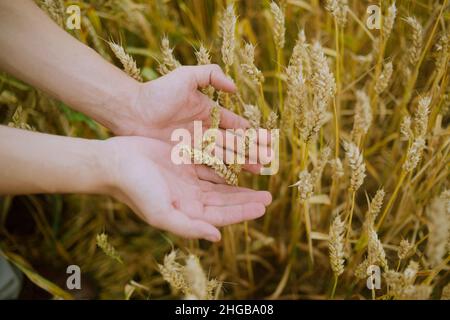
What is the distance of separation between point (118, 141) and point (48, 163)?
0.53ft

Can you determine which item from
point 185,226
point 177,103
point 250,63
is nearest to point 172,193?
point 185,226

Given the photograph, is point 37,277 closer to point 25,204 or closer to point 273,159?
point 25,204

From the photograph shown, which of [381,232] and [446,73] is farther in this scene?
[381,232]

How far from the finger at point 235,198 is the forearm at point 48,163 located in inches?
9.6

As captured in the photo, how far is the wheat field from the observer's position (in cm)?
100

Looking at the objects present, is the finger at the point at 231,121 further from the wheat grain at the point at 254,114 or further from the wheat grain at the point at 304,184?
the wheat grain at the point at 304,184

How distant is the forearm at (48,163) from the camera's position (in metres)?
0.86

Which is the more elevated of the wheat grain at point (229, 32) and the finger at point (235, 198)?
the wheat grain at point (229, 32)

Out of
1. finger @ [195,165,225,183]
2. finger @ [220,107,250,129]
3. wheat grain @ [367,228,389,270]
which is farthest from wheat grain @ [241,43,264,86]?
wheat grain @ [367,228,389,270]

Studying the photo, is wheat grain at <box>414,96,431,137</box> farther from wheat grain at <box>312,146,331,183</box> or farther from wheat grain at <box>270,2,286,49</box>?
wheat grain at <box>270,2,286,49</box>

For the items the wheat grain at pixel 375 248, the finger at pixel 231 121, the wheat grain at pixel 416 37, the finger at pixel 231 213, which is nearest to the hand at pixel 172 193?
the finger at pixel 231 213
